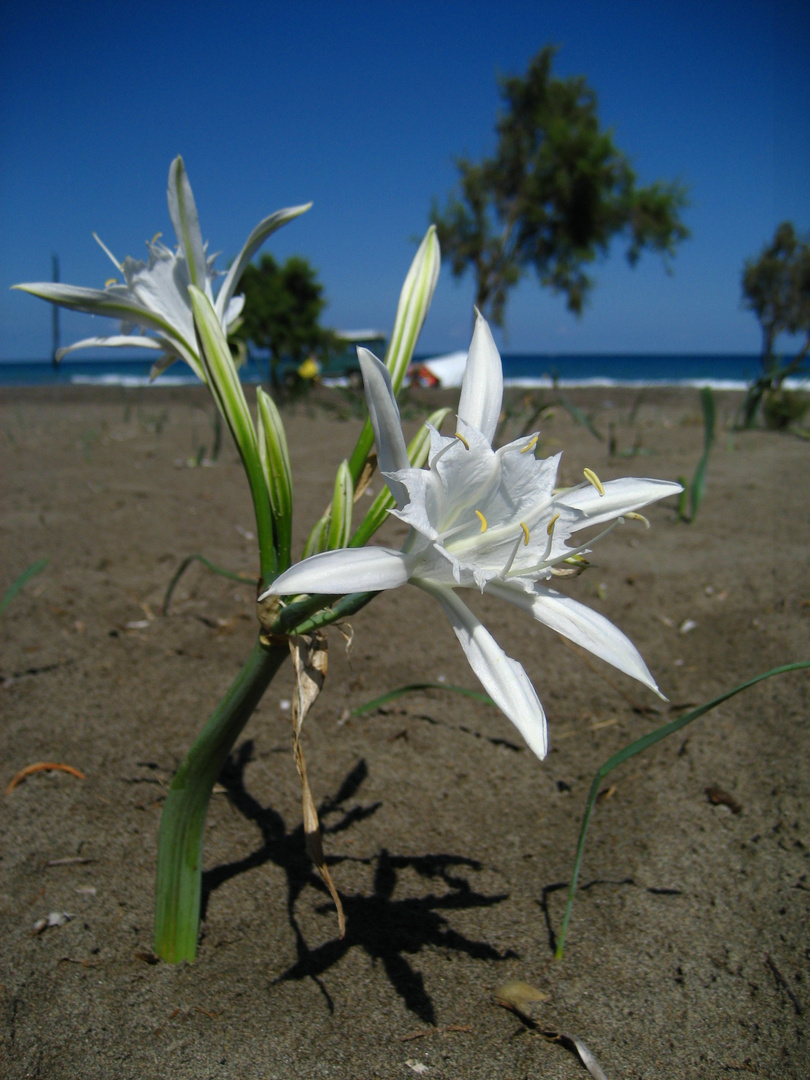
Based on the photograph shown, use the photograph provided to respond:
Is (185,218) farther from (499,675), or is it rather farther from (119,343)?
(499,675)

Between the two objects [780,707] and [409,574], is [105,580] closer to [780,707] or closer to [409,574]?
[409,574]

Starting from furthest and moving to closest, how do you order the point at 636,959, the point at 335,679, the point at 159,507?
the point at 159,507
the point at 335,679
the point at 636,959

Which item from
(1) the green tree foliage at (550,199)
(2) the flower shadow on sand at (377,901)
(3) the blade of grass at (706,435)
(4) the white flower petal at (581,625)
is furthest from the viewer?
(1) the green tree foliage at (550,199)

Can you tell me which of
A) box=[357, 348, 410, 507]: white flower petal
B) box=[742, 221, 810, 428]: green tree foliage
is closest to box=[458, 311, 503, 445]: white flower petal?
box=[357, 348, 410, 507]: white flower petal

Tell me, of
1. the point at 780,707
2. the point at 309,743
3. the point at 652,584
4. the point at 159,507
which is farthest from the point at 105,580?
the point at 780,707

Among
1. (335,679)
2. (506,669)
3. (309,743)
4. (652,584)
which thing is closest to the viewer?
(506,669)

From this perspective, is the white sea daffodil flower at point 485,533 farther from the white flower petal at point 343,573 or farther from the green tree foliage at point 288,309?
the green tree foliage at point 288,309

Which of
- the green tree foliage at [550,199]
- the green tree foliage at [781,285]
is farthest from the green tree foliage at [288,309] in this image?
the green tree foliage at [781,285]
